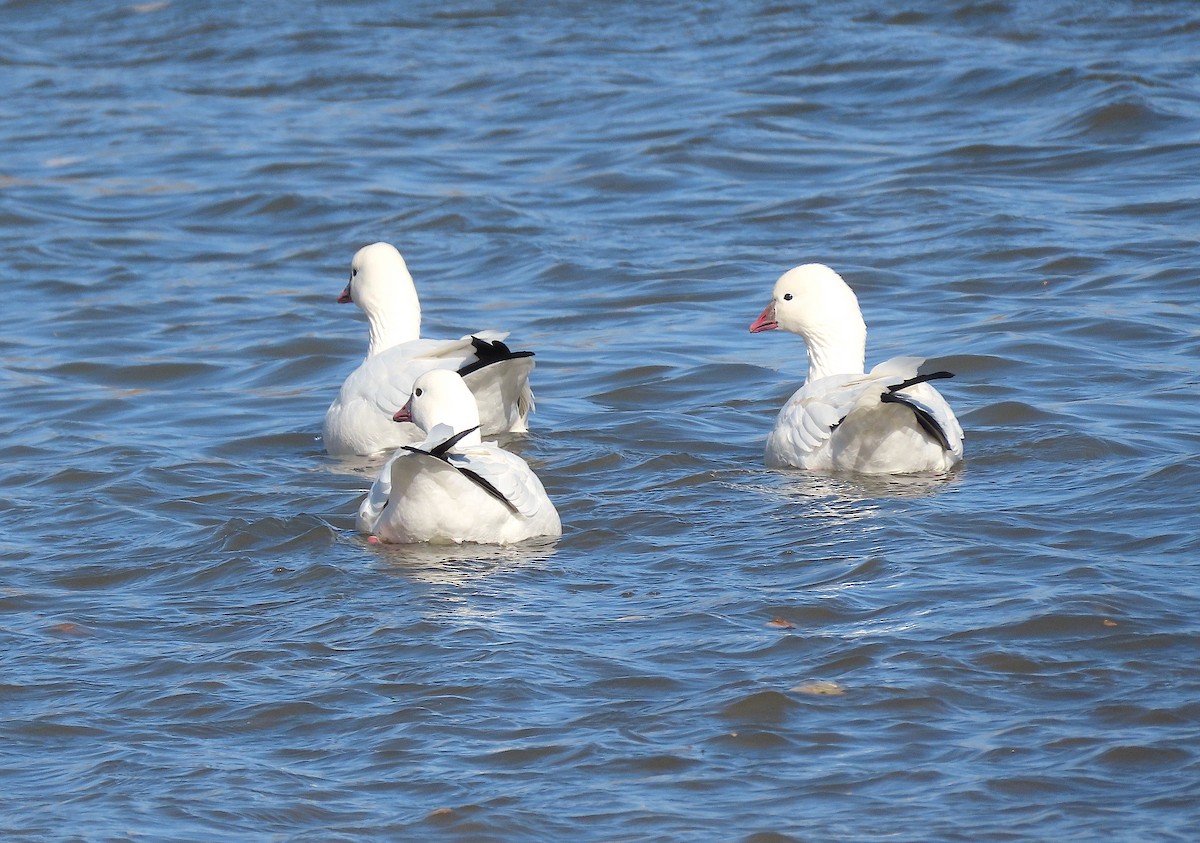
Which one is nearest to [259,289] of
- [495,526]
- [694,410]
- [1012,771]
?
[694,410]

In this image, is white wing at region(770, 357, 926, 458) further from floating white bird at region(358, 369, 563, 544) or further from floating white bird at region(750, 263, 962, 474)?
floating white bird at region(358, 369, 563, 544)

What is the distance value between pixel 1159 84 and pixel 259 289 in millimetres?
8303

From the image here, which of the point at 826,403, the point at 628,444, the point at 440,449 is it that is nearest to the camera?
the point at 440,449

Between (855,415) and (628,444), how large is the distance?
1.56 metres

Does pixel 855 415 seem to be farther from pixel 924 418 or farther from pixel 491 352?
pixel 491 352

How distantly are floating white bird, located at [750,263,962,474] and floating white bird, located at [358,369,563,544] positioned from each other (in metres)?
1.39

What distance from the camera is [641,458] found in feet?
28.7

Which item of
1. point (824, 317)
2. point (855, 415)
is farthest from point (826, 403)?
point (824, 317)

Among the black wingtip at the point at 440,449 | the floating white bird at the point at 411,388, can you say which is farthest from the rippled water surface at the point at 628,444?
the black wingtip at the point at 440,449

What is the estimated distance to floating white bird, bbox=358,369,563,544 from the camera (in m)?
6.93

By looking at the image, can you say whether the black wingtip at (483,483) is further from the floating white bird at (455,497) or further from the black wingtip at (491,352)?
the black wingtip at (491,352)

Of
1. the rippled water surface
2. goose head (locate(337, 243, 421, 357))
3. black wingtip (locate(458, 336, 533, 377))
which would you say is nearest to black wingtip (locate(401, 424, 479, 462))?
the rippled water surface

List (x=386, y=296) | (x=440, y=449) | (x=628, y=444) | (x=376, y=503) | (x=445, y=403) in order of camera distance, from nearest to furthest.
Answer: (x=440, y=449) → (x=376, y=503) → (x=445, y=403) → (x=628, y=444) → (x=386, y=296)

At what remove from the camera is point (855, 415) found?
25.9ft
